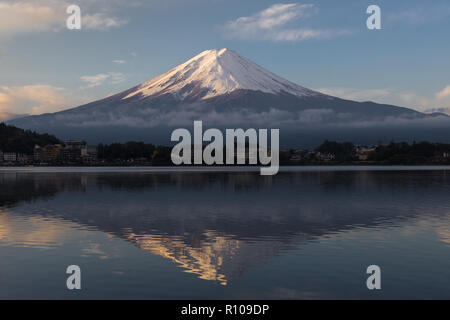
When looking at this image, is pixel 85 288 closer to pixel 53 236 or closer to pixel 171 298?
pixel 171 298

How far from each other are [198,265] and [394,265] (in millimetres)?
7493

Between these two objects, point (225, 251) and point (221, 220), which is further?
point (221, 220)

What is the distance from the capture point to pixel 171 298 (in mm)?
14836

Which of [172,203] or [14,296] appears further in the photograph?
[172,203]

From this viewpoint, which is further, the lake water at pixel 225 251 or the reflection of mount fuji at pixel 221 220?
the reflection of mount fuji at pixel 221 220

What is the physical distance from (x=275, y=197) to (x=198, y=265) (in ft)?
108

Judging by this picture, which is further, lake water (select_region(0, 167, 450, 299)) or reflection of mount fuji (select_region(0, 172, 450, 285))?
reflection of mount fuji (select_region(0, 172, 450, 285))
